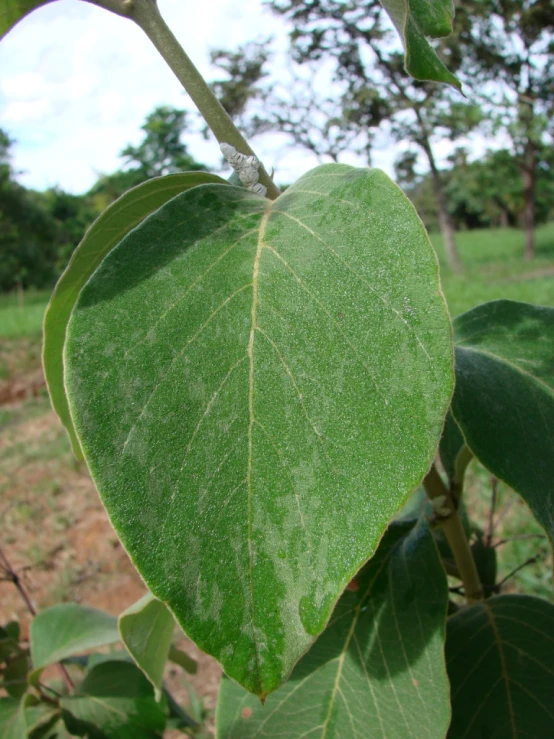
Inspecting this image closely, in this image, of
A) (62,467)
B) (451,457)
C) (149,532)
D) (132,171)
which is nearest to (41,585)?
Result: (62,467)

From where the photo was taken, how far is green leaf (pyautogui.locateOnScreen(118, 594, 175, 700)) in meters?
0.58

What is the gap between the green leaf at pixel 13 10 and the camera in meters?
0.52

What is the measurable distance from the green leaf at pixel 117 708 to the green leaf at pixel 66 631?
2.4 inches

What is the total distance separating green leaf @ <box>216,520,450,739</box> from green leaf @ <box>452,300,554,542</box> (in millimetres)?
170

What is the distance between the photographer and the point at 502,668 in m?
0.68

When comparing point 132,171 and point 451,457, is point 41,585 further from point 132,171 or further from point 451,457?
point 132,171

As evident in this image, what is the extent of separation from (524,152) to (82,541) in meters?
13.3

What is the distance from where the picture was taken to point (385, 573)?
2.21ft

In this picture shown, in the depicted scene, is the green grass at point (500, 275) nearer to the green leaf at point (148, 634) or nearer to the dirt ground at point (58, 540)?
the dirt ground at point (58, 540)

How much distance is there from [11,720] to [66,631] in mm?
155

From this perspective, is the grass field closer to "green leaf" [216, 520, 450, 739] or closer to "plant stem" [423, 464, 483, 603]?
"plant stem" [423, 464, 483, 603]

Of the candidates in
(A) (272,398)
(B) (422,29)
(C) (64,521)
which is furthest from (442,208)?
(A) (272,398)

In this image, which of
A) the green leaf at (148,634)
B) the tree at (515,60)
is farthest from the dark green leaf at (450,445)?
the tree at (515,60)

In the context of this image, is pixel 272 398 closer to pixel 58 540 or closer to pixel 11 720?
pixel 11 720
